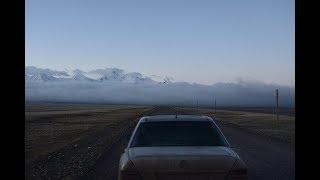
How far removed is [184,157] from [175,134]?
1573 mm

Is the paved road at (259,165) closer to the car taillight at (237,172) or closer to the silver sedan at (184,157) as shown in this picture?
the silver sedan at (184,157)

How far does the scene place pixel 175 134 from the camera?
7.56m

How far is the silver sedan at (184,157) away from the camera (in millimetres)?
5887

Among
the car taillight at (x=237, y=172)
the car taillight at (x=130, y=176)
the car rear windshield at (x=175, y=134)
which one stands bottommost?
the car taillight at (x=130, y=176)

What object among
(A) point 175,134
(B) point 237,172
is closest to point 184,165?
(B) point 237,172

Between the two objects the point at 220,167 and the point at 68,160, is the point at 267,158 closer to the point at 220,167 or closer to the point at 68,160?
the point at 68,160

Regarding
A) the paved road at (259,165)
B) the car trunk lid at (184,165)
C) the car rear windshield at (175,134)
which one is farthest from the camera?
the paved road at (259,165)

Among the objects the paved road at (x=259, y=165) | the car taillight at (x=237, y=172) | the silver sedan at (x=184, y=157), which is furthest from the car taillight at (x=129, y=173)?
the paved road at (x=259, y=165)

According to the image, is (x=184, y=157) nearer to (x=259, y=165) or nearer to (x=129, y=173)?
(x=129, y=173)

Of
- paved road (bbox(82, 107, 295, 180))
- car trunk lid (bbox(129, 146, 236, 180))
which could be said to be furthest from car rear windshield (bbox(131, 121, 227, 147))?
paved road (bbox(82, 107, 295, 180))

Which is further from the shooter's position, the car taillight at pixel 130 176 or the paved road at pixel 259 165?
the paved road at pixel 259 165
